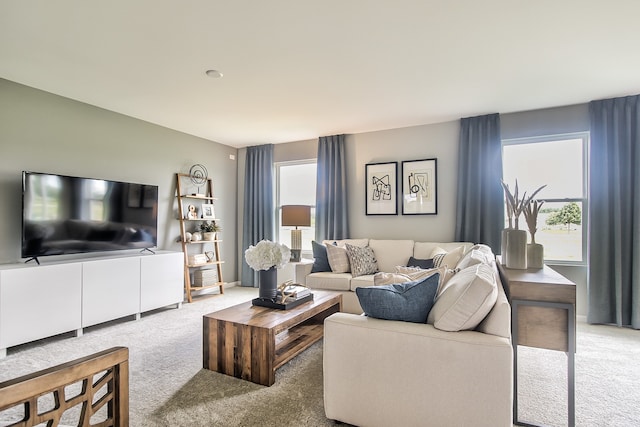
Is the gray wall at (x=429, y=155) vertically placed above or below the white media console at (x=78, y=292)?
above

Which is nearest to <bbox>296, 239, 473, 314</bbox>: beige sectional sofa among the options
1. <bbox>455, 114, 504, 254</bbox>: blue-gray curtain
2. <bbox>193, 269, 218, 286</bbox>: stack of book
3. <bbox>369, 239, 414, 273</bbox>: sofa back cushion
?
<bbox>369, 239, 414, 273</bbox>: sofa back cushion

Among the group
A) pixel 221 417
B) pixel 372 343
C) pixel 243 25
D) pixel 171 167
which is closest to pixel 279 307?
pixel 221 417

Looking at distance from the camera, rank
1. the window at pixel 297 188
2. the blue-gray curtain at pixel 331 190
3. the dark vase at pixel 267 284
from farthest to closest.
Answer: the window at pixel 297 188, the blue-gray curtain at pixel 331 190, the dark vase at pixel 267 284

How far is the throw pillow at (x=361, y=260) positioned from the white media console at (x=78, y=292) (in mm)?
2266

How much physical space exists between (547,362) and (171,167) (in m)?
4.84

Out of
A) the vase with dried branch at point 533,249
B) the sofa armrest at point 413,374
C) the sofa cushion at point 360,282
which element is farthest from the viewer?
the sofa cushion at point 360,282

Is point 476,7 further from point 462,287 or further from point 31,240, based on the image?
point 31,240

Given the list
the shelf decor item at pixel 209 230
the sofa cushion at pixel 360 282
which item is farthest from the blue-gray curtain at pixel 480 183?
the shelf decor item at pixel 209 230

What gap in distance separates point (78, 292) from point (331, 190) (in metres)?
3.29

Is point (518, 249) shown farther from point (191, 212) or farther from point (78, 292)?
point (191, 212)

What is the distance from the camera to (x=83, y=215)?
11.4 feet

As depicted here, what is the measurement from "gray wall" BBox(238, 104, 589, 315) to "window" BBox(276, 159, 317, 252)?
0.89 ft

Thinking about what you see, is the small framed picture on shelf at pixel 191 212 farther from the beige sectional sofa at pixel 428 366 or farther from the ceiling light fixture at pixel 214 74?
the beige sectional sofa at pixel 428 366

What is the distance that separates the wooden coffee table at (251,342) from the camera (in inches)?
87.2
